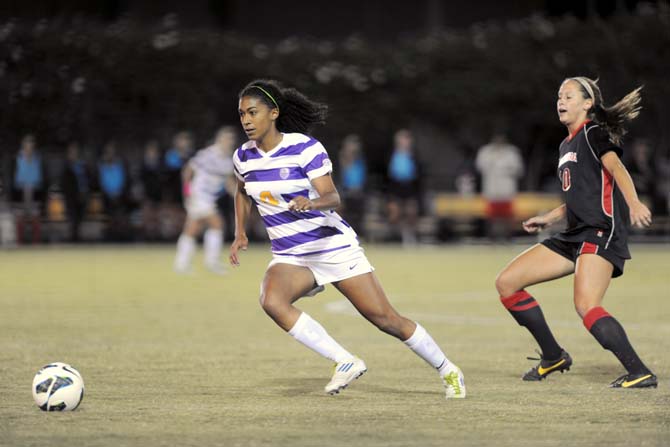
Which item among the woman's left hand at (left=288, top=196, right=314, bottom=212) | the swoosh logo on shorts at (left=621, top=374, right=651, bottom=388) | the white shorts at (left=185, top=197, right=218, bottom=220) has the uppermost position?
the woman's left hand at (left=288, top=196, right=314, bottom=212)

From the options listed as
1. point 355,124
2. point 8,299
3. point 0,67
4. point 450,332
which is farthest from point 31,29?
point 450,332

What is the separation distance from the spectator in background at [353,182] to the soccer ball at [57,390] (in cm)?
2153

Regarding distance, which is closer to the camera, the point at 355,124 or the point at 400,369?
the point at 400,369

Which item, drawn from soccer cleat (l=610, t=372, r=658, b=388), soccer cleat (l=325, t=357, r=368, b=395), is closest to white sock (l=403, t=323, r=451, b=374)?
soccer cleat (l=325, t=357, r=368, b=395)

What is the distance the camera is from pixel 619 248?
878 cm

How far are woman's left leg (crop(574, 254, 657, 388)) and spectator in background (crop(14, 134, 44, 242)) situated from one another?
20705mm

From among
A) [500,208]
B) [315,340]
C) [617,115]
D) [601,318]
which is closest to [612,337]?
[601,318]

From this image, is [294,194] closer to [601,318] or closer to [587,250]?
[587,250]

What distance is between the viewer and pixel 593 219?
8.78 meters

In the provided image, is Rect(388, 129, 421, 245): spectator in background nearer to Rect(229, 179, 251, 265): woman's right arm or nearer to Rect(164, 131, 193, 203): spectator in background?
Rect(164, 131, 193, 203): spectator in background

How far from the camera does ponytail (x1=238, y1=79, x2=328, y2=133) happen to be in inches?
339

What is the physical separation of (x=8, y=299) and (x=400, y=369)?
7.65m

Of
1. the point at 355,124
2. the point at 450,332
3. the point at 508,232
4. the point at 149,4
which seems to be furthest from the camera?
the point at 149,4

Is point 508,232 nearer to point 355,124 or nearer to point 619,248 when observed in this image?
point 355,124
